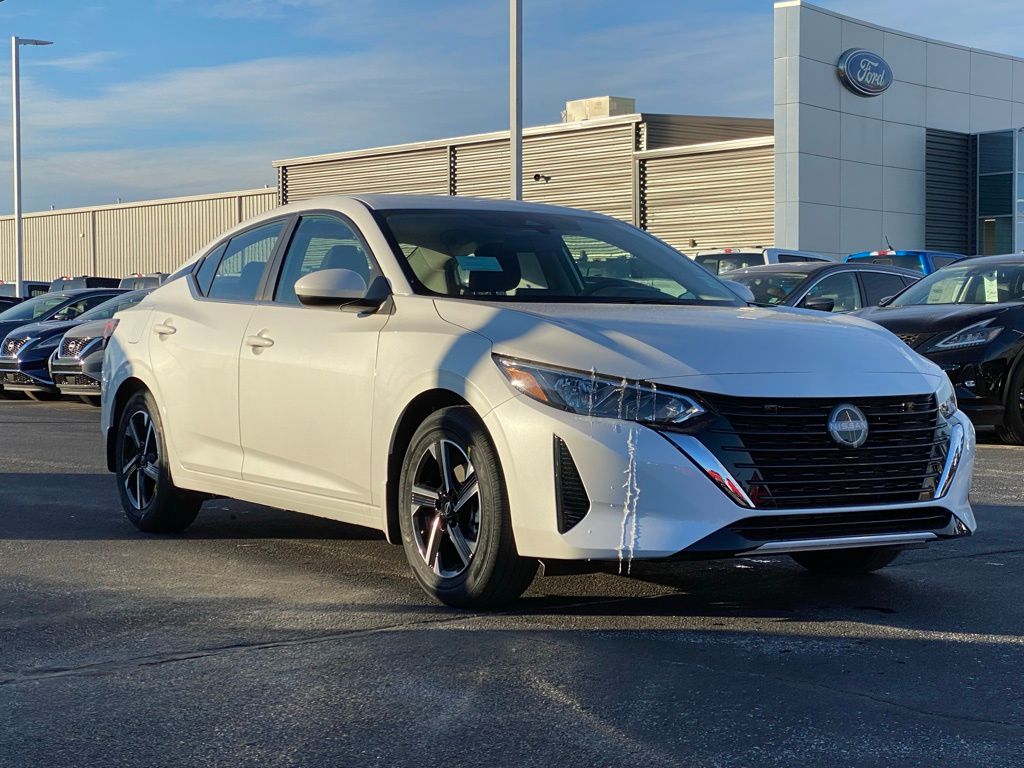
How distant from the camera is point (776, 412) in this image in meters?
5.17

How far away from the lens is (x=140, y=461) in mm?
7820

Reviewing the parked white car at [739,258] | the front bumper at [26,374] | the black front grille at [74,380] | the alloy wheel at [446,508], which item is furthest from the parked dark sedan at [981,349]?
the front bumper at [26,374]

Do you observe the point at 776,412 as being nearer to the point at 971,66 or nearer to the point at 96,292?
the point at 96,292

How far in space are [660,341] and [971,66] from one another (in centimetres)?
3939

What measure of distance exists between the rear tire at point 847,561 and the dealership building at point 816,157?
1214 inches

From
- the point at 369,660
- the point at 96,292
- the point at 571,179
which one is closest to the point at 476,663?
the point at 369,660

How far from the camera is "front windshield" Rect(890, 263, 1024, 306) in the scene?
12750 millimetres

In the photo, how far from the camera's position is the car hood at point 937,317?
12.1 meters

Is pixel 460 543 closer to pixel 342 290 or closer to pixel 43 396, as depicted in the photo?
pixel 342 290

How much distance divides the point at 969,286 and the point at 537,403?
29.1 ft

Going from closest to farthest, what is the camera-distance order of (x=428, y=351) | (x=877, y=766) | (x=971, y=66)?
(x=877, y=766)
(x=428, y=351)
(x=971, y=66)

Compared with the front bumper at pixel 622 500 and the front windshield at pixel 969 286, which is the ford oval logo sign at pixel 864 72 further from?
the front bumper at pixel 622 500

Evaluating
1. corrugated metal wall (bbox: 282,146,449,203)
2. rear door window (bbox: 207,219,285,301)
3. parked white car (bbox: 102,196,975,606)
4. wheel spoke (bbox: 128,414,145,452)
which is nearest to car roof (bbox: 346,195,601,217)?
parked white car (bbox: 102,196,975,606)

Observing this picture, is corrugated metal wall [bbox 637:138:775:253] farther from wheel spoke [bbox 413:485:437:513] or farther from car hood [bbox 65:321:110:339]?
wheel spoke [bbox 413:485:437:513]
